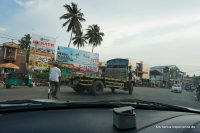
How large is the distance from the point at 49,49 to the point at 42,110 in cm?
3993

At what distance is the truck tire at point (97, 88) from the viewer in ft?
64.6

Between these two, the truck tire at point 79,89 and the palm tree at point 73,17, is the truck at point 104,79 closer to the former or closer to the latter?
the truck tire at point 79,89

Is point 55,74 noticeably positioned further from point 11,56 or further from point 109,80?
point 11,56

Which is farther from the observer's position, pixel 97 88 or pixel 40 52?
pixel 40 52

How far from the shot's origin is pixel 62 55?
122 ft

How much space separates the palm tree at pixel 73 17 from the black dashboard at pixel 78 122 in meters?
52.4

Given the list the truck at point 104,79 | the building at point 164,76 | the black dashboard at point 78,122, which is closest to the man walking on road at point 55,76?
the truck at point 104,79

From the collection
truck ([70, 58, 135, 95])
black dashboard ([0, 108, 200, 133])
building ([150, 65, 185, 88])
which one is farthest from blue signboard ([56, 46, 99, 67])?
building ([150, 65, 185, 88])

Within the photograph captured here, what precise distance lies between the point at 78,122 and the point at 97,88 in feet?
60.5

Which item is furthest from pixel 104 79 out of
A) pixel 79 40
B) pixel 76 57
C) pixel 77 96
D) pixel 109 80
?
pixel 79 40

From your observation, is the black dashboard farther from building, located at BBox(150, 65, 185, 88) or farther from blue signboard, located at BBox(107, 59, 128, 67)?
building, located at BBox(150, 65, 185, 88)

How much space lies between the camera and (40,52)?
40031mm

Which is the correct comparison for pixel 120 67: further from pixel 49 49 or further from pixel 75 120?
pixel 75 120

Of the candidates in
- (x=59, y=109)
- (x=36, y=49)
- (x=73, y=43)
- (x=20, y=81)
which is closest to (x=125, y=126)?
(x=59, y=109)
